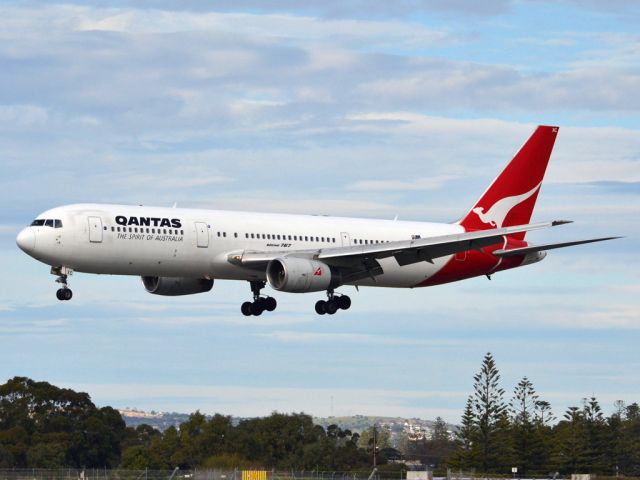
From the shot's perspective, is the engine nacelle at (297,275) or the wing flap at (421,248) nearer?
the engine nacelle at (297,275)

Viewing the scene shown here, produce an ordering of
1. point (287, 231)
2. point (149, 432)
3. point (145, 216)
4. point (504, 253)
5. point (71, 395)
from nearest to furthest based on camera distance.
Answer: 1. point (145, 216)
2. point (287, 231)
3. point (504, 253)
4. point (71, 395)
5. point (149, 432)

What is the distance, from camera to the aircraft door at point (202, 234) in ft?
221

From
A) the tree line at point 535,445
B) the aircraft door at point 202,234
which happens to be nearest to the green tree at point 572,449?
the tree line at point 535,445

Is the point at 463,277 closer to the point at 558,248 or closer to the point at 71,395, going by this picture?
the point at 558,248

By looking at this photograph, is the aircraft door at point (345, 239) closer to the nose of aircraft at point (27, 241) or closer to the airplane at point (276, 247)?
the airplane at point (276, 247)

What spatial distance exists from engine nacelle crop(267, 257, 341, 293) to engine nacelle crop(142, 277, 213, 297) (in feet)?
20.3

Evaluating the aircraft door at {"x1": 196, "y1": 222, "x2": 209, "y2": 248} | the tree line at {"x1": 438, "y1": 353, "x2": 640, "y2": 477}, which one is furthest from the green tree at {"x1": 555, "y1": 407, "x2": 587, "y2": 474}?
the aircraft door at {"x1": 196, "y1": 222, "x2": 209, "y2": 248}

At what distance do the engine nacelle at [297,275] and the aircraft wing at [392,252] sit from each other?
0.59 metres

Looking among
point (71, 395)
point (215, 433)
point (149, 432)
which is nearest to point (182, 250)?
point (215, 433)

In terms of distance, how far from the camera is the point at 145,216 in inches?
2616

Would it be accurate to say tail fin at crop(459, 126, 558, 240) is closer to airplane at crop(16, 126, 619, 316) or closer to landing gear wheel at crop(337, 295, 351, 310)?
airplane at crop(16, 126, 619, 316)

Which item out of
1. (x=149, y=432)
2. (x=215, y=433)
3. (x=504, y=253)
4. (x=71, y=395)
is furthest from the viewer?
(x=149, y=432)

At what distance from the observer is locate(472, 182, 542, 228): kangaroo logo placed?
263 feet

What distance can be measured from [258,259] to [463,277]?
1488 cm
